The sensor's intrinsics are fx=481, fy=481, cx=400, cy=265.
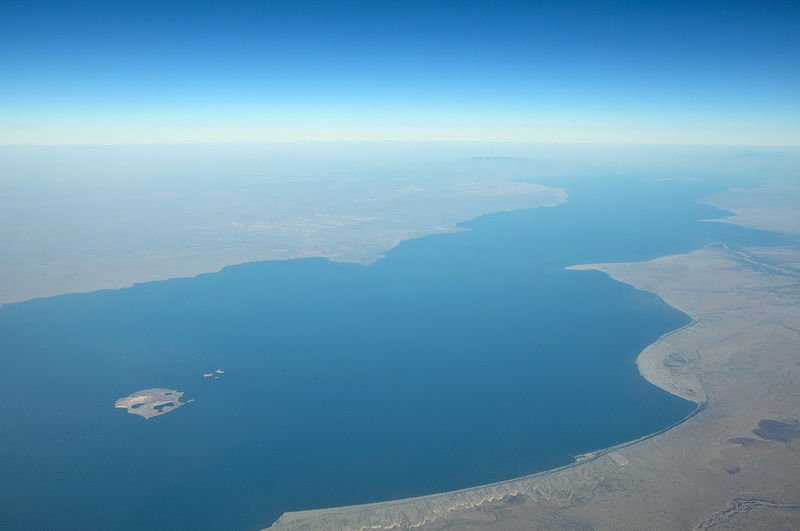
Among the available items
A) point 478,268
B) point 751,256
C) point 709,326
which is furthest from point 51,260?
point 751,256

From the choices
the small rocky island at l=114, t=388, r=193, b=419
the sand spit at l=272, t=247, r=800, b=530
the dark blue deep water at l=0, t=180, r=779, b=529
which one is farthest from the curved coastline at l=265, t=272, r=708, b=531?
the small rocky island at l=114, t=388, r=193, b=419

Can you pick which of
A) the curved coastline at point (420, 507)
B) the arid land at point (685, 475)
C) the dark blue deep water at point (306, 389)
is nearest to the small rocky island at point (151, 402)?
the dark blue deep water at point (306, 389)

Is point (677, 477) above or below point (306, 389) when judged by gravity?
below

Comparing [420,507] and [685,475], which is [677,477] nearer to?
[685,475]

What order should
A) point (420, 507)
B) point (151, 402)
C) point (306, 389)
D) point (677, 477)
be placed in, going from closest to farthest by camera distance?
point (420, 507) → point (677, 477) → point (151, 402) → point (306, 389)

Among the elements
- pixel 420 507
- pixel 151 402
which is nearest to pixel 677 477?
pixel 420 507

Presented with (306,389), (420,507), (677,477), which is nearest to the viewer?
(420,507)

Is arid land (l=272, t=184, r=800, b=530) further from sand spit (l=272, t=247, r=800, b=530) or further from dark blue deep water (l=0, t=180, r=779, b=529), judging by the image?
dark blue deep water (l=0, t=180, r=779, b=529)
